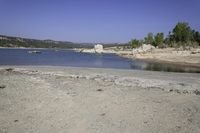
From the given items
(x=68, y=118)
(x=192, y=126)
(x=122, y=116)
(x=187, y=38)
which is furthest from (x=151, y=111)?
(x=187, y=38)

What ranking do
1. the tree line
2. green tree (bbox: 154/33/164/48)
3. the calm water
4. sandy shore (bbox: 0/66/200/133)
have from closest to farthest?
sandy shore (bbox: 0/66/200/133) < the calm water < the tree line < green tree (bbox: 154/33/164/48)

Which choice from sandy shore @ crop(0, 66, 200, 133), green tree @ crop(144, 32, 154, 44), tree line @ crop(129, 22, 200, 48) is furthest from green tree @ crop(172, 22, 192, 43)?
sandy shore @ crop(0, 66, 200, 133)

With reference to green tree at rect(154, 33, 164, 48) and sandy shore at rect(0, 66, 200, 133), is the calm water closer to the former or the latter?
sandy shore at rect(0, 66, 200, 133)

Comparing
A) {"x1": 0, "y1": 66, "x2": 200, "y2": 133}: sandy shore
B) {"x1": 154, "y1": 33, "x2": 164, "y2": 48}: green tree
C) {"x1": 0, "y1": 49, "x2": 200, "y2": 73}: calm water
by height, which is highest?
{"x1": 154, "y1": 33, "x2": 164, "y2": 48}: green tree

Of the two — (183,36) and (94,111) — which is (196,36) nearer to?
(183,36)

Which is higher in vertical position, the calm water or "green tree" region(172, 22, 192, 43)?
"green tree" region(172, 22, 192, 43)

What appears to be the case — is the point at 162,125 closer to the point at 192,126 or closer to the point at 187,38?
the point at 192,126

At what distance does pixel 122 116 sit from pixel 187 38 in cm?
13572

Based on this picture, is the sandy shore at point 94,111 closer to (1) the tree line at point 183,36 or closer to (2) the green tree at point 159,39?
(1) the tree line at point 183,36

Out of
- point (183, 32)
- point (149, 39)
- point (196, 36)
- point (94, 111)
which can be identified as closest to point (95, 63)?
point (94, 111)

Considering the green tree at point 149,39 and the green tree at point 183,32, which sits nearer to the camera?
the green tree at point 183,32

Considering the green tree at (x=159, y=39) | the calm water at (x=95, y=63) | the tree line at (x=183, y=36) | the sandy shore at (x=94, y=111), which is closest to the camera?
the sandy shore at (x=94, y=111)

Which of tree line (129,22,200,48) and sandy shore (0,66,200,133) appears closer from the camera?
sandy shore (0,66,200,133)

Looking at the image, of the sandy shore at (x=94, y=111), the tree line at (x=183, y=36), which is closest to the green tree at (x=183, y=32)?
the tree line at (x=183, y=36)
